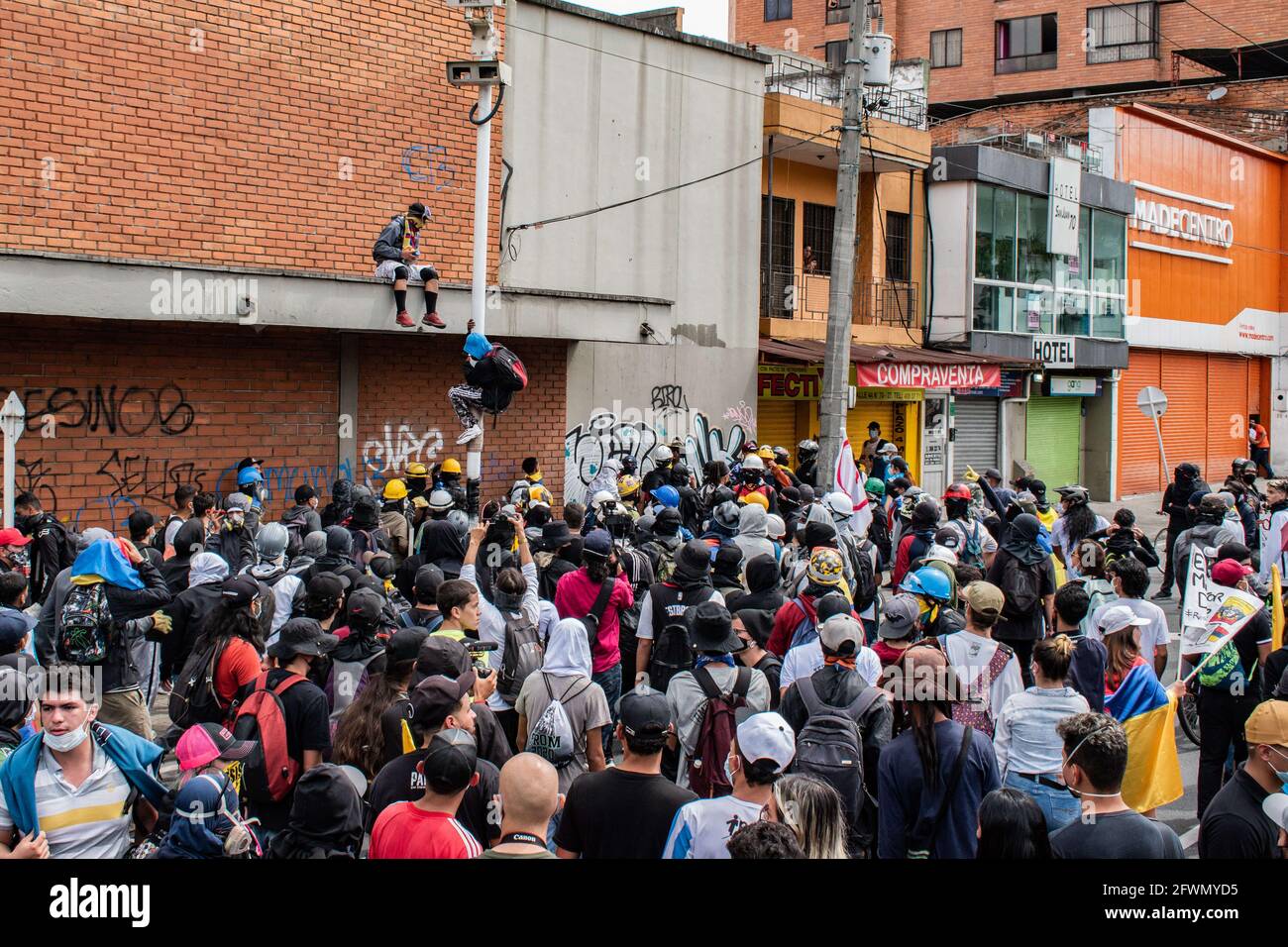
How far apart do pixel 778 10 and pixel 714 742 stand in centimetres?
4697

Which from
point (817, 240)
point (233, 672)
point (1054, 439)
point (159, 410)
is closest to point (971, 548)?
point (233, 672)

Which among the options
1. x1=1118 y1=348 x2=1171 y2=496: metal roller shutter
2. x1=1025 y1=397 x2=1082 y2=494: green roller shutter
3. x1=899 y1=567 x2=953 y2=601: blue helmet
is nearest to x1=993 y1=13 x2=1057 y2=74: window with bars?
x1=1118 y1=348 x2=1171 y2=496: metal roller shutter

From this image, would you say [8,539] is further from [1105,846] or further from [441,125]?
[441,125]

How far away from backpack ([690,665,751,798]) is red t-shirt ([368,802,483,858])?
1740mm

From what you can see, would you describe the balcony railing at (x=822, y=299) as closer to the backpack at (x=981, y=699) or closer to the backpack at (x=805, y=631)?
the backpack at (x=805, y=631)

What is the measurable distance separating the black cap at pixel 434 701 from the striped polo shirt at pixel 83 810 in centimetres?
118

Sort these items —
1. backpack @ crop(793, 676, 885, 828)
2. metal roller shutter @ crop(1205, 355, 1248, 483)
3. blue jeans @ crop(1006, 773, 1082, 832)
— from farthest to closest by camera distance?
metal roller shutter @ crop(1205, 355, 1248, 483), blue jeans @ crop(1006, 773, 1082, 832), backpack @ crop(793, 676, 885, 828)

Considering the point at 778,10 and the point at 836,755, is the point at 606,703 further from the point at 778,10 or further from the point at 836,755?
the point at 778,10

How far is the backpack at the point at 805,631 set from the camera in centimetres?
700

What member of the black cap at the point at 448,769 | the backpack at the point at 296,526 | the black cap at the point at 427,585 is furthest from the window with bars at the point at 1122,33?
the black cap at the point at 448,769

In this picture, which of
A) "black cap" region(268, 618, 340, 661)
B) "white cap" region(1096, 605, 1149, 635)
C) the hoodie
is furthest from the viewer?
the hoodie

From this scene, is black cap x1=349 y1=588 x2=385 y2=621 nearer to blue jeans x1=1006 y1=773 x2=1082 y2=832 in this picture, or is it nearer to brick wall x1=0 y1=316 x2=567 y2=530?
blue jeans x1=1006 y1=773 x2=1082 y2=832

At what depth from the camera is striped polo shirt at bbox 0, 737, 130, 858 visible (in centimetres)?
477

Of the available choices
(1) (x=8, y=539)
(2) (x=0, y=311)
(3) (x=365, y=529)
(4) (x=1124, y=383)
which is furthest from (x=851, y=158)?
(4) (x=1124, y=383)
